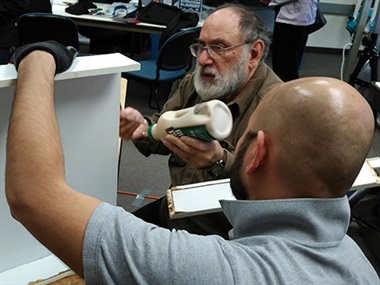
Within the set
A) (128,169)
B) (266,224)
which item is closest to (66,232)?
(266,224)

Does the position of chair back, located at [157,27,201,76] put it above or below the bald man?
below

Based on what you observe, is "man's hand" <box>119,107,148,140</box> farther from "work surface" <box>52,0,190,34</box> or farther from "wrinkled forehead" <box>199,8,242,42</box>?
"work surface" <box>52,0,190,34</box>

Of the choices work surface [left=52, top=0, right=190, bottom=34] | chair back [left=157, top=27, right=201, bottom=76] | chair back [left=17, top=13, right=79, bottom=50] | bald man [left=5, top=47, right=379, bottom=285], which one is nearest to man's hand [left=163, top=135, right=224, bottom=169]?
bald man [left=5, top=47, right=379, bottom=285]

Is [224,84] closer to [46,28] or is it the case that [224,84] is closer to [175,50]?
[175,50]

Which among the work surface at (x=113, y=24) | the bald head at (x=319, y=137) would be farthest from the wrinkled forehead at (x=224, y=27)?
the work surface at (x=113, y=24)

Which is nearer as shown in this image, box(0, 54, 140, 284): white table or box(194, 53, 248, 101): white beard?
box(0, 54, 140, 284): white table

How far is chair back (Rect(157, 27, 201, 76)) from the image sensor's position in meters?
2.80

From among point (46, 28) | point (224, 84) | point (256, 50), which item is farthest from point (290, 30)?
point (224, 84)

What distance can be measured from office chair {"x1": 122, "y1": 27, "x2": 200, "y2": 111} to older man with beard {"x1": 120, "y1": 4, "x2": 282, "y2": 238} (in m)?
1.37

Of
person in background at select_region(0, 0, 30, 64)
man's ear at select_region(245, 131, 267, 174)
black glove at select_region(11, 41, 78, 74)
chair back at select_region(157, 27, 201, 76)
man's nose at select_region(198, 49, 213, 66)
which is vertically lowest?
chair back at select_region(157, 27, 201, 76)

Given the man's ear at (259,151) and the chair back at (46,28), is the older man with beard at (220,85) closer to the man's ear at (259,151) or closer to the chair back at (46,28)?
the man's ear at (259,151)

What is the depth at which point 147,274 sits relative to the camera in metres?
0.56

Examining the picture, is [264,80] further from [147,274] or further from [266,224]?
[147,274]

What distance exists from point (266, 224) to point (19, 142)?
0.41 meters
